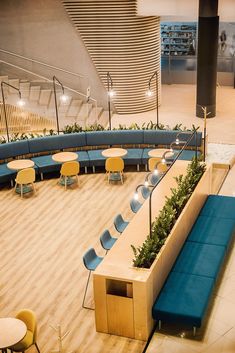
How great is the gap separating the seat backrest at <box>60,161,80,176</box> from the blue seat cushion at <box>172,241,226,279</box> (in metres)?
4.10

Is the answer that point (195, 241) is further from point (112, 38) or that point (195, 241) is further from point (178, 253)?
point (112, 38)

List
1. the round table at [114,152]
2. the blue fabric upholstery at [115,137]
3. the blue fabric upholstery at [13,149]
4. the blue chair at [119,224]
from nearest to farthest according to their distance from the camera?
the blue chair at [119,224] → the round table at [114,152] → the blue fabric upholstery at [13,149] → the blue fabric upholstery at [115,137]

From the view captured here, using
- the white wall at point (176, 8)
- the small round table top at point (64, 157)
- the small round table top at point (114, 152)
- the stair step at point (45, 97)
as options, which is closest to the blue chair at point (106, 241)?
the small round table top at point (64, 157)

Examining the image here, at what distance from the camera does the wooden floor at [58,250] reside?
27.5ft

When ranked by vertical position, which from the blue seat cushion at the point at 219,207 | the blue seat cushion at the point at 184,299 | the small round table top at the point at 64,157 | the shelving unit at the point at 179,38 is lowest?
the blue seat cushion at the point at 184,299

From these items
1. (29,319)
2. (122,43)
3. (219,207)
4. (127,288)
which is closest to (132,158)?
(219,207)

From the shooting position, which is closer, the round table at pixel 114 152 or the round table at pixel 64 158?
the round table at pixel 64 158

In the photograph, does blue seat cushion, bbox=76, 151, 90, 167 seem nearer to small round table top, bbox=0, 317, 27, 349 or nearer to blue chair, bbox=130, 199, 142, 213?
blue chair, bbox=130, 199, 142, 213

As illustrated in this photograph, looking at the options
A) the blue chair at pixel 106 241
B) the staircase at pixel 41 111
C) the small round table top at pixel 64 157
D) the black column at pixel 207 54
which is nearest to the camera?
the blue chair at pixel 106 241

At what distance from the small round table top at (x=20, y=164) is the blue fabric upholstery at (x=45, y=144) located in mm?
644

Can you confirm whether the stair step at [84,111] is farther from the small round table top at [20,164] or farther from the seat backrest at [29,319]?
the seat backrest at [29,319]

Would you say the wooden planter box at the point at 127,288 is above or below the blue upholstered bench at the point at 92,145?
below

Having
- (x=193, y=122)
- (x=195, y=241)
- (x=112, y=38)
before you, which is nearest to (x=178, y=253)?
(x=195, y=241)

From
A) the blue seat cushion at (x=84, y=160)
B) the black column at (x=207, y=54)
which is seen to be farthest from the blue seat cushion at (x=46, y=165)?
the black column at (x=207, y=54)
